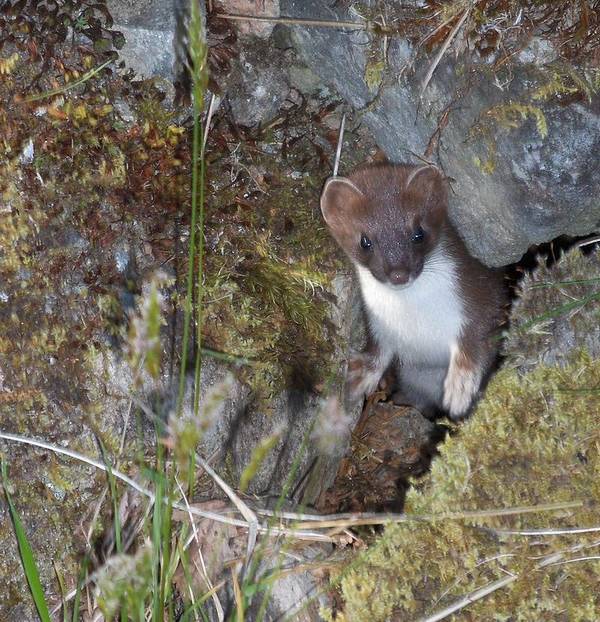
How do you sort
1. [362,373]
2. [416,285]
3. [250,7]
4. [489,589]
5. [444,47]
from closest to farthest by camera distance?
[489,589] < [444,47] < [250,7] < [416,285] < [362,373]

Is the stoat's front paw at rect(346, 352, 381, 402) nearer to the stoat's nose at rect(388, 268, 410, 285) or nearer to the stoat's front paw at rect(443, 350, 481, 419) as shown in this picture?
the stoat's front paw at rect(443, 350, 481, 419)

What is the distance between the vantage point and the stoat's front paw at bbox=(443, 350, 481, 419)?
390 cm

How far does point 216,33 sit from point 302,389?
1.56 m

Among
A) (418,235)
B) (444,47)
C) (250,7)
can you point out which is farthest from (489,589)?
(250,7)

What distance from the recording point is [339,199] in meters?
3.59

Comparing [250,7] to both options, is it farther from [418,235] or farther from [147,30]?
[418,235]

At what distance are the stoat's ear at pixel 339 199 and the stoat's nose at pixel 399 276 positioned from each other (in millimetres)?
346

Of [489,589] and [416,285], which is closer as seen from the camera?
[489,589]

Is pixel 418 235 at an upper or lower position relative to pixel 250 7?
lower

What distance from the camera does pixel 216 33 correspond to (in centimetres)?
327

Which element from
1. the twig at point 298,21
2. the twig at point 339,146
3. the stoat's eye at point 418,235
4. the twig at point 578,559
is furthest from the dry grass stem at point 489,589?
the twig at point 339,146

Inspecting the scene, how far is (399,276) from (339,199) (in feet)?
1.50

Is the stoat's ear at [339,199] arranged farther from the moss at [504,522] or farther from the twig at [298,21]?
the moss at [504,522]

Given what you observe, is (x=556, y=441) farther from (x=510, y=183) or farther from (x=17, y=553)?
(x=17, y=553)
